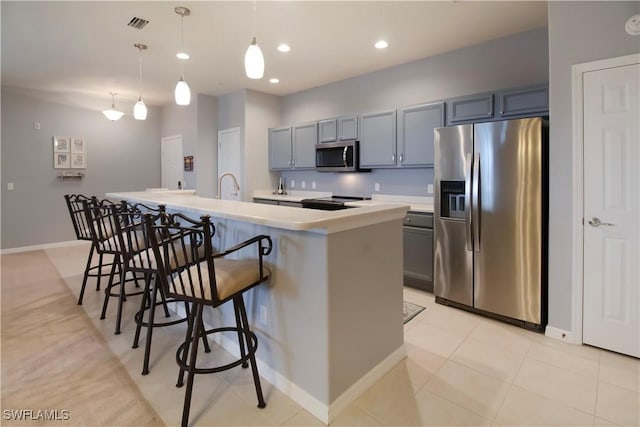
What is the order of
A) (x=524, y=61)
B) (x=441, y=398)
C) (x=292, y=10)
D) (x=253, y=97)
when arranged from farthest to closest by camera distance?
(x=253, y=97), (x=524, y=61), (x=292, y=10), (x=441, y=398)

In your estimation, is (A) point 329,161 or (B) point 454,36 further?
(A) point 329,161

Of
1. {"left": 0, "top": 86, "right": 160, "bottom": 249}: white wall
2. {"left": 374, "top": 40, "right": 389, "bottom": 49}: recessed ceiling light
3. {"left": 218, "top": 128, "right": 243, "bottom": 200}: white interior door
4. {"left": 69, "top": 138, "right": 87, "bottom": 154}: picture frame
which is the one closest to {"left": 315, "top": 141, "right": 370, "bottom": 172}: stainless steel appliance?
{"left": 374, "top": 40, "right": 389, "bottom": 49}: recessed ceiling light

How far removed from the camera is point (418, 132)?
4.02 m

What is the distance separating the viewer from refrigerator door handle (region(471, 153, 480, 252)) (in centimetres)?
304

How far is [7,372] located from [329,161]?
13.0 feet

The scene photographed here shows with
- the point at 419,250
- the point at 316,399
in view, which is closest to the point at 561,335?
the point at 419,250

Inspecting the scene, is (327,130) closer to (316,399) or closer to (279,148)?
(279,148)

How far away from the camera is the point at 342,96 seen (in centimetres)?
529

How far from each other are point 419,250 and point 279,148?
323 centimetres

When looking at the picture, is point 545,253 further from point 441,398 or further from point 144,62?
point 144,62

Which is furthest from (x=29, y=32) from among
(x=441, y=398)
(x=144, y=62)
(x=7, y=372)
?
(x=441, y=398)

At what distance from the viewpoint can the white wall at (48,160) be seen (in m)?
5.76

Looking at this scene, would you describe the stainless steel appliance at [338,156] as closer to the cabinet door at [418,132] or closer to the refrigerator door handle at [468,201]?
the cabinet door at [418,132]

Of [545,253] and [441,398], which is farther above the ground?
[545,253]
